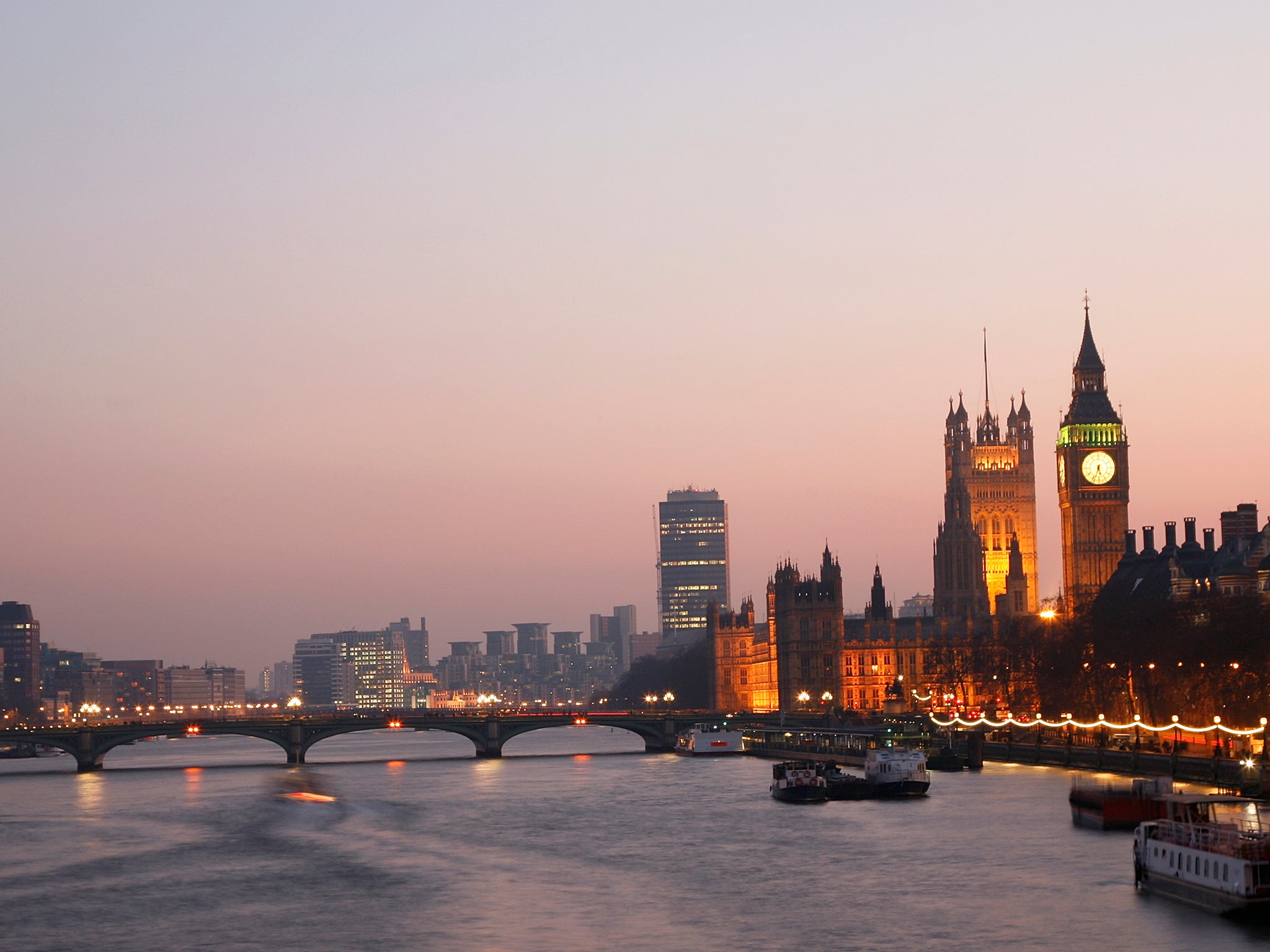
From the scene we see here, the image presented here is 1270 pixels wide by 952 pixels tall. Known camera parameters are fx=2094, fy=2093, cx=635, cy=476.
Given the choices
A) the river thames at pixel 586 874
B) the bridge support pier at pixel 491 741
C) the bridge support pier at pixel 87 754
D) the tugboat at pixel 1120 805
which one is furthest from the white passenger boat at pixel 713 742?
the tugboat at pixel 1120 805

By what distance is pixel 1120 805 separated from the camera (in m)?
91.9

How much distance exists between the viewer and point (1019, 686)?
180750 mm

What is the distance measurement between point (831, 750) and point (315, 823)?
2186 inches

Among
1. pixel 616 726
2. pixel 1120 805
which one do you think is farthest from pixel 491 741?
pixel 1120 805

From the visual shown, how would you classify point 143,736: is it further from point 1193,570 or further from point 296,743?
point 1193,570

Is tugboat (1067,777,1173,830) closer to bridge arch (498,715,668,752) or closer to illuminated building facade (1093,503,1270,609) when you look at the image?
illuminated building facade (1093,503,1270,609)

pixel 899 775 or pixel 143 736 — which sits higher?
pixel 143 736

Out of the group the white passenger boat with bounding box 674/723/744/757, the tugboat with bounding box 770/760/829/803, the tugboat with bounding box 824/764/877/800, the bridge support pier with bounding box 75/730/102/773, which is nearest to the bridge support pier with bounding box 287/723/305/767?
the bridge support pier with bounding box 75/730/102/773

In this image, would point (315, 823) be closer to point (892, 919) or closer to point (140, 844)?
point (140, 844)

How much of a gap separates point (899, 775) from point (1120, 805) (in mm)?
28739

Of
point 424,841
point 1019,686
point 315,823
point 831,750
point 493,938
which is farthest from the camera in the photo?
point 1019,686

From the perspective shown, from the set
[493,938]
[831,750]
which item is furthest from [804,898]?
[831,750]

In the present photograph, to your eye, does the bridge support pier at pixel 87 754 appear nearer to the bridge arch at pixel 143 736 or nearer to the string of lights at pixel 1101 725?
the bridge arch at pixel 143 736

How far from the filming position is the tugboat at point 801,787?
11875cm
